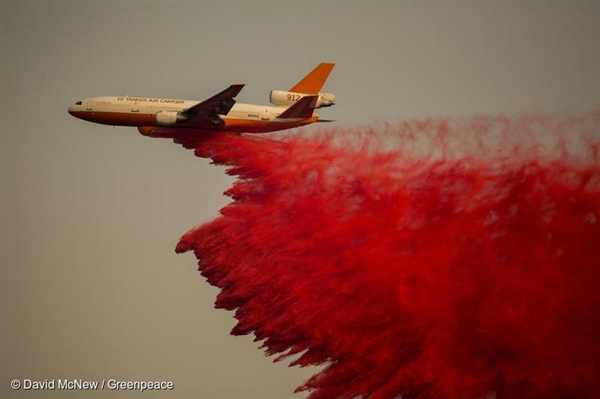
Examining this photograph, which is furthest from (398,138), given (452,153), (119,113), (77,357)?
(77,357)

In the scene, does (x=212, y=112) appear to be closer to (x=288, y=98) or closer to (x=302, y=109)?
(x=288, y=98)

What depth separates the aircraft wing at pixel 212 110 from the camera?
2117cm

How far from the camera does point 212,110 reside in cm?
2156

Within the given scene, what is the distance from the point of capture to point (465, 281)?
65.5ft

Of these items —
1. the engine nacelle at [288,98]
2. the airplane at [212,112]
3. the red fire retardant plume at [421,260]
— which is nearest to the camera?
the red fire retardant plume at [421,260]

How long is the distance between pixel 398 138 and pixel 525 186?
9.99 ft

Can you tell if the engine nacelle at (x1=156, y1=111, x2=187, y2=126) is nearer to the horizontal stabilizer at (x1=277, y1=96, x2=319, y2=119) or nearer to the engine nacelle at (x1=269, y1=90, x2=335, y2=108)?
the engine nacelle at (x1=269, y1=90, x2=335, y2=108)

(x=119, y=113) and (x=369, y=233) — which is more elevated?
(x=119, y=113)

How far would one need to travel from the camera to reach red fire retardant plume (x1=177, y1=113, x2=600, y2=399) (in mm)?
19469

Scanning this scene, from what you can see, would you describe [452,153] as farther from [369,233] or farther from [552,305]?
[552,305]

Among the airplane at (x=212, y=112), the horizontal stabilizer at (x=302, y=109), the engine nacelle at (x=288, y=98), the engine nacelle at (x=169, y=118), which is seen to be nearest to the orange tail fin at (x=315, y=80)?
the airplane at (x=212, y=112)

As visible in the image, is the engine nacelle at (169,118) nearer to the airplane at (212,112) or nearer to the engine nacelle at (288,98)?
the airplane at (212,112)

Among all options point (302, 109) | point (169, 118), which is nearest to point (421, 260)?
point (302, 109)

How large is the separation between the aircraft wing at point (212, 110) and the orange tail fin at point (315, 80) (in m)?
1.83
